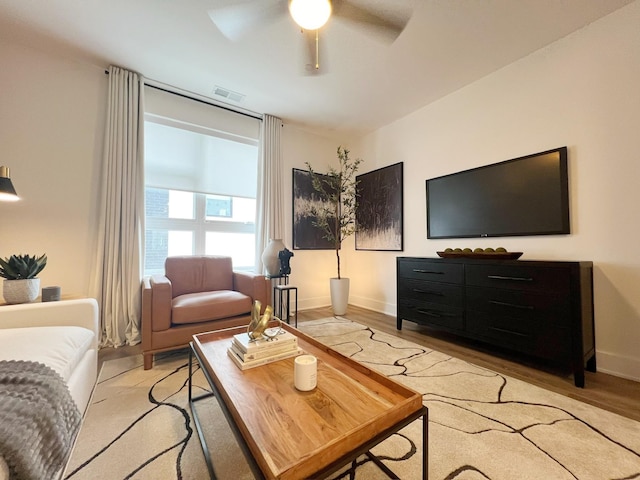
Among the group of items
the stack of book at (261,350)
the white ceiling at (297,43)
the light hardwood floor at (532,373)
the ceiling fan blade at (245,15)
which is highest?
the white ceiling at (297,43)

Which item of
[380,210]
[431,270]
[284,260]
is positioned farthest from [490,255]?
[284,260]

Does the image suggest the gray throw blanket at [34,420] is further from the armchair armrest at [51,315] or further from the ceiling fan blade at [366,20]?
the ceiling fan blade at [366,20]

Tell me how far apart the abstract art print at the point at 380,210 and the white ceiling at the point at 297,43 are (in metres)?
1.02

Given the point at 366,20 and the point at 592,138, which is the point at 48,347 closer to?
the point at 366,20

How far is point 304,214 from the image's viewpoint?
3918mm

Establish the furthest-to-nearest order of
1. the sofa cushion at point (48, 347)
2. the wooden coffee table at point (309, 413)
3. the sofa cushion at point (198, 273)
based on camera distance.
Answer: the sofa cushion at point (198, 273)
the sofa cushion at point (48, 347)
the wooden coffee table at point (309, 413)

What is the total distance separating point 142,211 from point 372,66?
8.94ft

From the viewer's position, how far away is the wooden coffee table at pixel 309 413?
669 mm

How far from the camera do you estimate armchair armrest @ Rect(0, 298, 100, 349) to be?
1467 millimetres

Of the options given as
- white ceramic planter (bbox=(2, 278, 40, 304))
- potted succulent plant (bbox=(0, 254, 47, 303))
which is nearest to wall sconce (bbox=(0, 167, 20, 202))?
potted succulent plant (bbox=(0, 254, 47, 303))

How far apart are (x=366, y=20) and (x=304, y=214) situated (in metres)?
2.49

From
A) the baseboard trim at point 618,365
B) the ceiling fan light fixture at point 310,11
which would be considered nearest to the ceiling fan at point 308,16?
the ceiling fan light fixture at point 310,11

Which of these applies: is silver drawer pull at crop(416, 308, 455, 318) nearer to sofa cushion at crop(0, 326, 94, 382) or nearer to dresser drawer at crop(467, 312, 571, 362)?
dresser drawer at crop(467, 312, 571, 362)

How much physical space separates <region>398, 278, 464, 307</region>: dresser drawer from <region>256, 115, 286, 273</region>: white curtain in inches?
70.0
